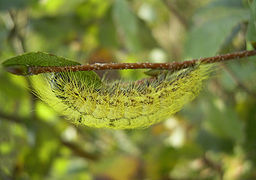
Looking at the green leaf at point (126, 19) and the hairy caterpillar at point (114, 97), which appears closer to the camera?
the hairy caterpillar at point (114, 97)

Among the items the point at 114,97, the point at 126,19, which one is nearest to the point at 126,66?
the point at 114,97

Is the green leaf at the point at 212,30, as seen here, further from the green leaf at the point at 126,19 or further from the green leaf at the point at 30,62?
the green leaf at the point at 30,62

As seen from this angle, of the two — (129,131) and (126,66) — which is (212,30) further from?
(126,66)

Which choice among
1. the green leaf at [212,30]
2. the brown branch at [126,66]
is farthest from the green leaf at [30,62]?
the green leaf at [212,30]

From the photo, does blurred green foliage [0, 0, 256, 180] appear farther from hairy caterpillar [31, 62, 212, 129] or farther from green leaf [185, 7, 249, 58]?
hairy caterpillar [31, 62, 212, 129]

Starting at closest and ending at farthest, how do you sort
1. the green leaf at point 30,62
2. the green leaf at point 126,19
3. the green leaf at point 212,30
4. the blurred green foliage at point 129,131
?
the green leaf at point 30,62
the green leaf at point 212,30
the blurred green foliage at point 129,131
the green leaf at point 126,19

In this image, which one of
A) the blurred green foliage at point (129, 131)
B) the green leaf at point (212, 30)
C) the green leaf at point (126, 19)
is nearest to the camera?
the green leaf at point (212, 30)
